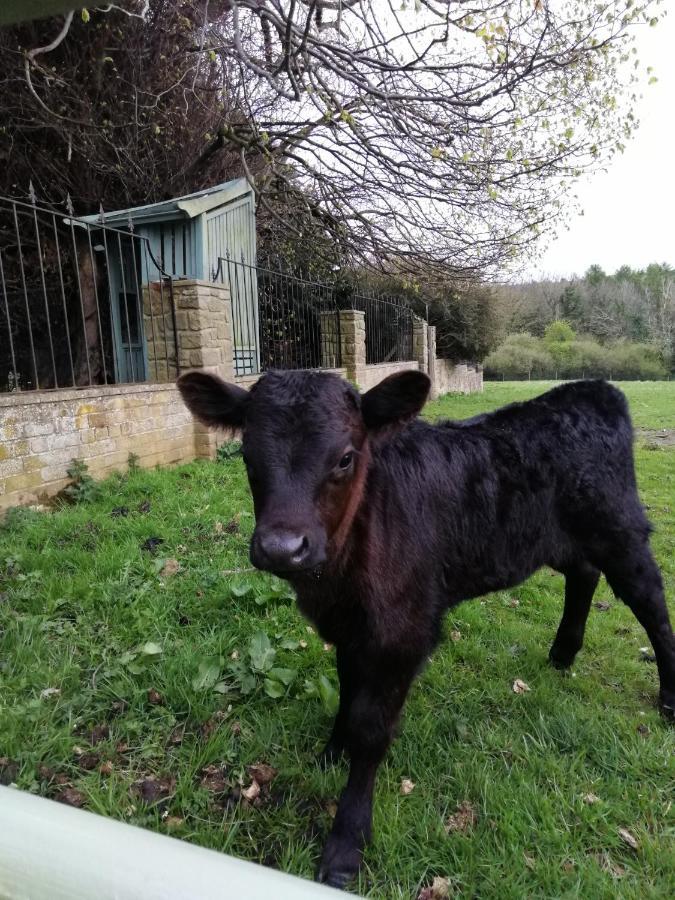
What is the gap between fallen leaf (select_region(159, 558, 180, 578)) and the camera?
396 cm

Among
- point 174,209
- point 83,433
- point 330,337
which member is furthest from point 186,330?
point 330,337

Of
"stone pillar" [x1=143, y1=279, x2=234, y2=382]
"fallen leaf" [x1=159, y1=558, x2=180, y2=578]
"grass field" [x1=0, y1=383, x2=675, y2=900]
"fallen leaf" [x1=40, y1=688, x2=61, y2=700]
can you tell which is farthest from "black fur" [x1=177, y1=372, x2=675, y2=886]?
"stone pillar" [x1=143, y1=279, x2=234, y2=382]

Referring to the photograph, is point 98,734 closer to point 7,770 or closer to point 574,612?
point 7,770

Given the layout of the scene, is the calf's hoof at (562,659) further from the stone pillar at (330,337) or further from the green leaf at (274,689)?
the stone pillar at (330,337)

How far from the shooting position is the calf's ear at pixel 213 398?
2.20m

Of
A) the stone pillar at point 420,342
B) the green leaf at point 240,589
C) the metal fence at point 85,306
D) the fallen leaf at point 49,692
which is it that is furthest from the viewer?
the stone pillar at point 420,342

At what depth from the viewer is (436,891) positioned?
1916mm

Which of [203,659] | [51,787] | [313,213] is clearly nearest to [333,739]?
[203,659]

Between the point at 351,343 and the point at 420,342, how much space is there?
19.6ft

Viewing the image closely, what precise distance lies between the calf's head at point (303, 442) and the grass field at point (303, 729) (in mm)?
1138

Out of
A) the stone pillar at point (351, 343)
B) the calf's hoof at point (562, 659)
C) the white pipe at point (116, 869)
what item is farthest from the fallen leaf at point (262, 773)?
the stone pillar at point (351, 343)

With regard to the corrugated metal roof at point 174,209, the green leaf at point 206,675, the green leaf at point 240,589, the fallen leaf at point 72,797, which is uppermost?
the corrugated metal roof at point 174,209

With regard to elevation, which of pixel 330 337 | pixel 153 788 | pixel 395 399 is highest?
pixel 330 337

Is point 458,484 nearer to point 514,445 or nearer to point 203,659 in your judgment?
point 514,445
